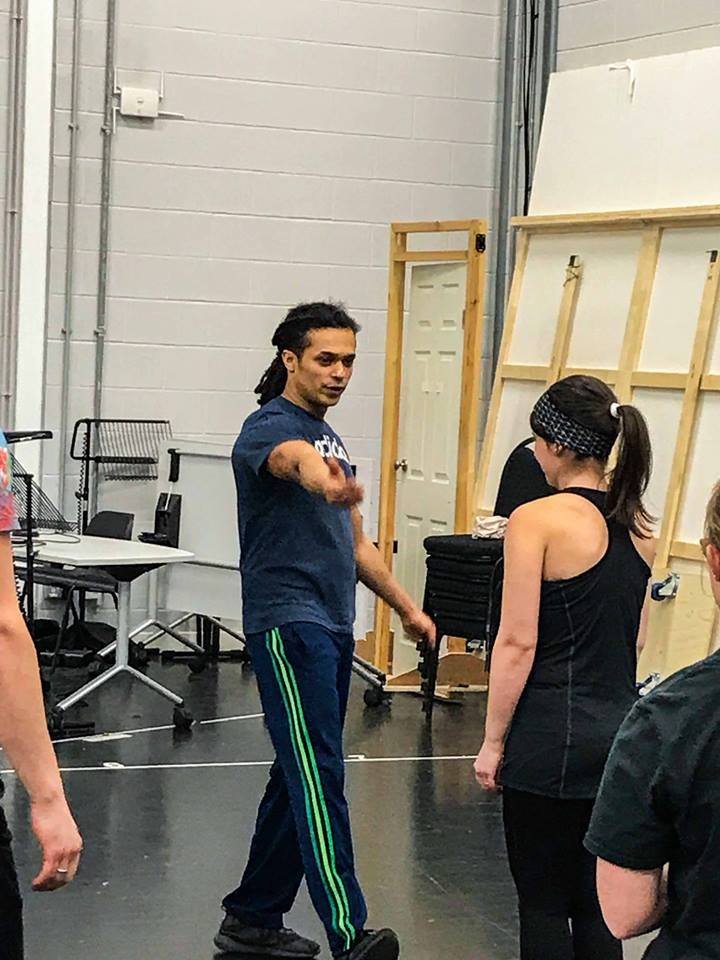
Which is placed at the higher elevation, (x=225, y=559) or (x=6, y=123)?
(x=6, y=123)

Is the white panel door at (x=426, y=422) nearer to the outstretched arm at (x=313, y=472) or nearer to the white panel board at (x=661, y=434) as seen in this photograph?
the white panel board at (x=661, y=434)

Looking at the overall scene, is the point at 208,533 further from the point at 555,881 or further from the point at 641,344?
the point at 555,881

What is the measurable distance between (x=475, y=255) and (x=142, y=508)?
2.30 metres

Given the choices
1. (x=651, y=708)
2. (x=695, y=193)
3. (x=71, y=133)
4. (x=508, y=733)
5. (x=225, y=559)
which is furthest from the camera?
(x=71, y=133)

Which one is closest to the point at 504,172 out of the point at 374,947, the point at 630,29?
the point at 630,29

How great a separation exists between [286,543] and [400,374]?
13.2 ft

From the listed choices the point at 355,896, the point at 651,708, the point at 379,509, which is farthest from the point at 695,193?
the point at 651,708

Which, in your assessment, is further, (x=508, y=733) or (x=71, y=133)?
(x=71, y=133)

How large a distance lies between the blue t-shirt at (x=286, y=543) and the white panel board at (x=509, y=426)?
386cm

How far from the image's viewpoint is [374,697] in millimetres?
6887

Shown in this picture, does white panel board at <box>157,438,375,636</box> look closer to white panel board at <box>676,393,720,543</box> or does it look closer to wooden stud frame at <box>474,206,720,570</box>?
wooden stud frame at <box>474,206,720,570</box>

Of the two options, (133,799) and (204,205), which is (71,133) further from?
(133,799)

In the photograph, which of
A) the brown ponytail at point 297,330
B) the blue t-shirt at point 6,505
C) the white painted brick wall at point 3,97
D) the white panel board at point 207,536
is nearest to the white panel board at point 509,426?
the white panel board at point 207,536

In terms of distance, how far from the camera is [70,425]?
26.2ft
